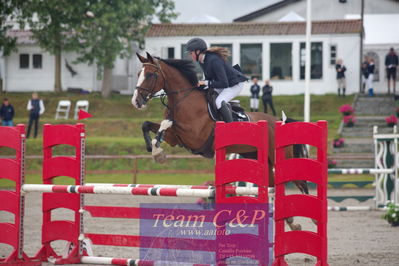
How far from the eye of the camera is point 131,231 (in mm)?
Result: 8961

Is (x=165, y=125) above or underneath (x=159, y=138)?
above

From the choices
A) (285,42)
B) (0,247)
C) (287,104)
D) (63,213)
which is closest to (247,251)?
(0,247)

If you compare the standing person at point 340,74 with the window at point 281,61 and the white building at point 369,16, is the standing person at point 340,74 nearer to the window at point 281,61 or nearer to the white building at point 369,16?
the white building at point 369,16

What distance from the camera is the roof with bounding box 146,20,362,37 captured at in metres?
28.4

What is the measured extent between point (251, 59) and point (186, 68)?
2081 cm

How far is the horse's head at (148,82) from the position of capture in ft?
24.2

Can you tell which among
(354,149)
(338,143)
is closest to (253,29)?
(338,143)

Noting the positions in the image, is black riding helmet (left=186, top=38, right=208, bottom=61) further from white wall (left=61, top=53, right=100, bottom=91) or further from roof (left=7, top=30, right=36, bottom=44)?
roof (left=7, top=30, right=36, bottom=44)

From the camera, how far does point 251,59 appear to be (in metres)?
28.7

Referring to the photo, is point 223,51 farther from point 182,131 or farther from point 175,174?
point 175,174

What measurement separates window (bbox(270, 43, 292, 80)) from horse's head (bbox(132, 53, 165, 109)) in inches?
825

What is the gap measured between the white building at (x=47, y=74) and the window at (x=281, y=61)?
782cm

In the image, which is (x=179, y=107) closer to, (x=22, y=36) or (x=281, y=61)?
(x=281, y=61)

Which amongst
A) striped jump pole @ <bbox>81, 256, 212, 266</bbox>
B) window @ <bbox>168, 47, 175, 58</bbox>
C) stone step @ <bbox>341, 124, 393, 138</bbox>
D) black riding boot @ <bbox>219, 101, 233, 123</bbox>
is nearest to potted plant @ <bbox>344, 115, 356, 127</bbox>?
stone step @ <bbox>341, 124, 393, 138</bbox>
